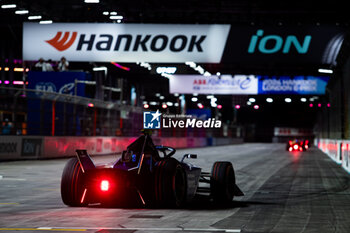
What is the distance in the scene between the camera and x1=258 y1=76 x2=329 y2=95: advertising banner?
4347 cm

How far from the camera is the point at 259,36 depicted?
33.8 metres

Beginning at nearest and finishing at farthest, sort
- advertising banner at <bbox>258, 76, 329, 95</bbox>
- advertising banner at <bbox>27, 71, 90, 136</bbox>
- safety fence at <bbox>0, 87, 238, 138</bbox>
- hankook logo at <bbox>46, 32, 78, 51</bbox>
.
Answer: safety fence at <bbox>0, 87, 238, 138</bbox> < advertising banner at <bbox>27, 71, 90, 136</bbox> < hankook logo at <bbox>46, 32, 78, 51</bbox> < advertising banner at <bbox>258, 76, 329, 95</bbox>

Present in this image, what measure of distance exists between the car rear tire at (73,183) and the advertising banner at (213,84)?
110ft

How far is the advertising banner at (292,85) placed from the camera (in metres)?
43.5

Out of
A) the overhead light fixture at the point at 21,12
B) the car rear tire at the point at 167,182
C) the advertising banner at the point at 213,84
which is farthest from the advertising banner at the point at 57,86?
the car rear tire at the point at 167,182

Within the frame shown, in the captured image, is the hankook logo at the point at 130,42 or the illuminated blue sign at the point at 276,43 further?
the hankook logo at the point at 130,42

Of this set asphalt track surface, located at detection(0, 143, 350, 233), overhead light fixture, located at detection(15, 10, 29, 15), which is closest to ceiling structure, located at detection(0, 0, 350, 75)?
overhead light fixture, located at detection(15, 10, 29, 15)

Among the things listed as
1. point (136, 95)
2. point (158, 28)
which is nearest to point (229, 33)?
point (158, 28)

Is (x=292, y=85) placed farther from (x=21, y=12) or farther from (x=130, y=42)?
(x=21, y=12)

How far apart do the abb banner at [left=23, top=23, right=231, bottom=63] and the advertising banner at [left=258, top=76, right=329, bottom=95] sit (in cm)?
1027

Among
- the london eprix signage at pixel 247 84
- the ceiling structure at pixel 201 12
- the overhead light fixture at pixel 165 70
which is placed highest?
the ceiling structure at pixel 201 12

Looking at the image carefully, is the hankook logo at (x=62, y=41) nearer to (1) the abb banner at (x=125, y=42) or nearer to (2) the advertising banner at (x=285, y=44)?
(1) the abb banner at (x=125, y=42)

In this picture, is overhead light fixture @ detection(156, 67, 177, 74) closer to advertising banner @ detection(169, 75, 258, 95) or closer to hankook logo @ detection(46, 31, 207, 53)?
hankook logo @ detection(46, 31, 207, 53)

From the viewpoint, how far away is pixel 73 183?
1086 cm
